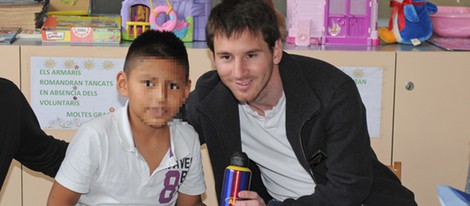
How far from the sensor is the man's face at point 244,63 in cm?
196

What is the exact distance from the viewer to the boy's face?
1923 mm

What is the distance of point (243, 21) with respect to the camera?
1.96m

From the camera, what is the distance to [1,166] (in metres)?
1.99

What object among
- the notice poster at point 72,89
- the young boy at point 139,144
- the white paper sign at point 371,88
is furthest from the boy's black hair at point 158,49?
the white paper sign at point 371,88

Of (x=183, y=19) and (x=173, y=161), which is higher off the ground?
(x=183, y=19)

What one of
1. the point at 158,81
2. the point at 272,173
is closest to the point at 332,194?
the point at 272,173

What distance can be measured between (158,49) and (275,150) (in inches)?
16.3

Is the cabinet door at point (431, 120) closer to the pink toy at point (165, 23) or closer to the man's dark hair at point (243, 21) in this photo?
the pink toy at point (165, 23)

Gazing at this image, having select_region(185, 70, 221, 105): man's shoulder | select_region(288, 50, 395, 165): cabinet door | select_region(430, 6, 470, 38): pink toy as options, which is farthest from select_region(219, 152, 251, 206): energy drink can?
select_region(430, 6, 470, 38): pink toy

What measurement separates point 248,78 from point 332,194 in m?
0.35

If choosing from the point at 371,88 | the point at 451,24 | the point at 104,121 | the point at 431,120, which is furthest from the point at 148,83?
the point at 451,24

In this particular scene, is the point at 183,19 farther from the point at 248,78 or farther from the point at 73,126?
the point at 248,78

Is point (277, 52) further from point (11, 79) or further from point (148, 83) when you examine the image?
point (11, 79)

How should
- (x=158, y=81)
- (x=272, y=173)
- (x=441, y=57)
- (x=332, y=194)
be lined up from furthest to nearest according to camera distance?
(x=441, y=57)
(x=272, y=173)
(x=332, y=194)
(x=158, y=81)
